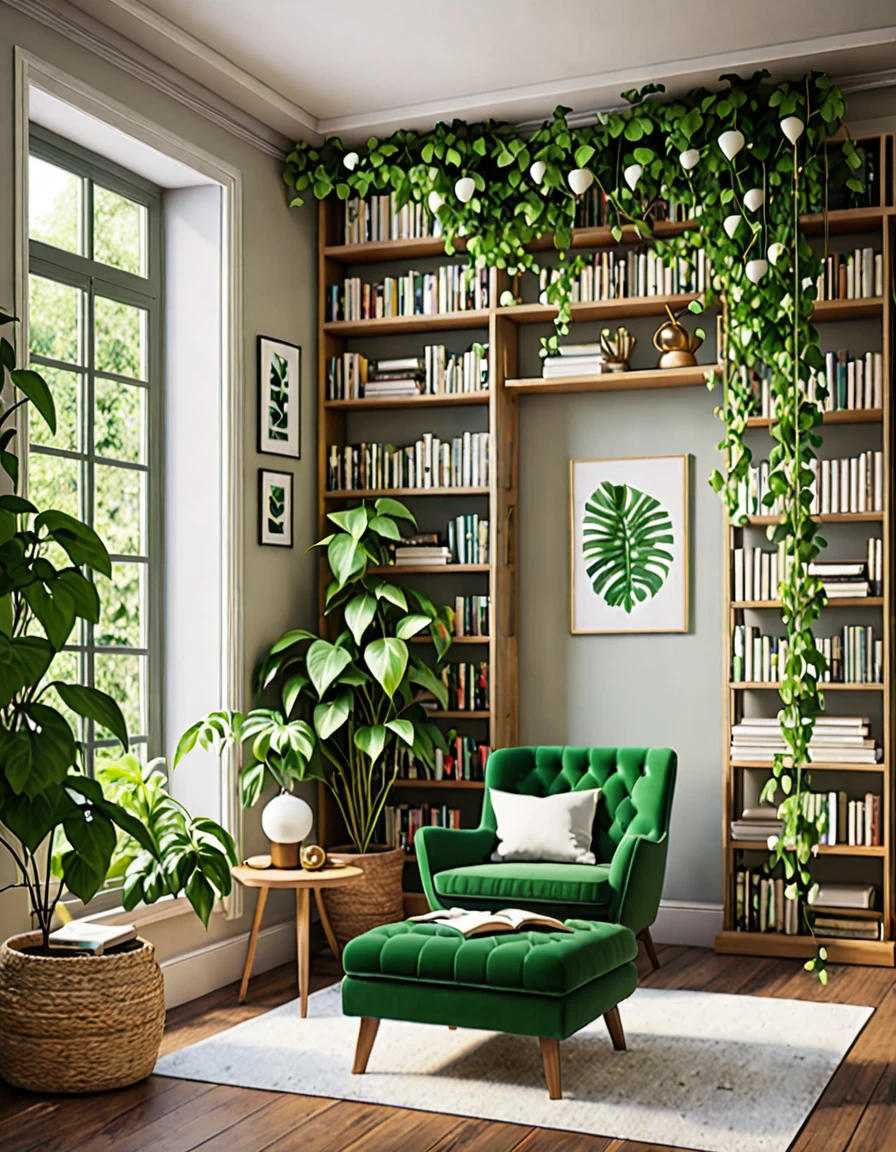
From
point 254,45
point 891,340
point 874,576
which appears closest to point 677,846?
point 874,576

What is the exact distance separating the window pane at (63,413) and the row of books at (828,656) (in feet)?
8.21

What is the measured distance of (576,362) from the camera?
541 centimetres

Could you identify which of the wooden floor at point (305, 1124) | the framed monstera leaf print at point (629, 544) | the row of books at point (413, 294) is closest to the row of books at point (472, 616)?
the framed monstera leaf print at point (629, 544)

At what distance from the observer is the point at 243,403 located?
5.12 m

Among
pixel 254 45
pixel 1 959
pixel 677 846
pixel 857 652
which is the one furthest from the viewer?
pixel 677 846

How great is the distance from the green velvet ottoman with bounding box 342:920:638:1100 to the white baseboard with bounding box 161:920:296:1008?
1046 millimetres

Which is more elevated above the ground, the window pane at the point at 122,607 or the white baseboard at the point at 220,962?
the window pane at the point at 122,607

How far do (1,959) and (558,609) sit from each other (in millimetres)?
2704

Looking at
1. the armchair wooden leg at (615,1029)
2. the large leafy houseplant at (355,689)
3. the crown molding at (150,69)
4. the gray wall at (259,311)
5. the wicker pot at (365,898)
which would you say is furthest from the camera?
the wicker pot at (365,898)

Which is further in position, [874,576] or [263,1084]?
[874,576]

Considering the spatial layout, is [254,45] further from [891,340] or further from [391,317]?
[891,340]

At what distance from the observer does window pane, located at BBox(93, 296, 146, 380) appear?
4750mm

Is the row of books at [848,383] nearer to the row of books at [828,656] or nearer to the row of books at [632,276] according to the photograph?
the row of books at [632,276]

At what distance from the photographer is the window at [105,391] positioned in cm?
449
